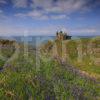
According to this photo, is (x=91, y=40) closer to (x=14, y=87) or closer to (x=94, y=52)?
(x=94, y=52)

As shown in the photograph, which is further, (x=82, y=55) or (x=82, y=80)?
(x=82, y=55)

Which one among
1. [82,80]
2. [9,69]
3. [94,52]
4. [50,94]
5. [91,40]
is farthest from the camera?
[91,40]

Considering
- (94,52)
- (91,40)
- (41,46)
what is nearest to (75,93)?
(94,52)

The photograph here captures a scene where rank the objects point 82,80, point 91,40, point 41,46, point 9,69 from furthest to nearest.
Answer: point 41,46 < point 91,40 < point 82,80 < point 9,69

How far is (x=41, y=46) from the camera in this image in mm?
17844

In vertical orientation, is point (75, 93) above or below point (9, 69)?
below

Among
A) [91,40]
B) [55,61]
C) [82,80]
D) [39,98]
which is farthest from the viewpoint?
[91,40]

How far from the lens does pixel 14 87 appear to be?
4758 mm

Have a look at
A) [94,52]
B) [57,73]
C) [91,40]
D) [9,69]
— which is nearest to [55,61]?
[57,73]

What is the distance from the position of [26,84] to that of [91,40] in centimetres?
1164

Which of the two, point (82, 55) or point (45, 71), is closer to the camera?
point (45, 71)

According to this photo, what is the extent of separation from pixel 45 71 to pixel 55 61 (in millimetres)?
2109

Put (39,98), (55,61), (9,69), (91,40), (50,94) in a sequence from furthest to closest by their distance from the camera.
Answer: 1. (91,40)
2. (55,61)
3. (9,69)
4. (50,94)
5. (39,98)

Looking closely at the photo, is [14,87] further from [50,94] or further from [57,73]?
[57,73]
